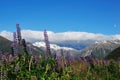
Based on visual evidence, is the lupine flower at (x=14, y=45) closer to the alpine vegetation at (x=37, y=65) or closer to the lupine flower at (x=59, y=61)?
the alpine vegetation at (x=37, y=65)

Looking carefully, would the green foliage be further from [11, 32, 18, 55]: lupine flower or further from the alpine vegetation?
[11, 32, 18, 55]: lupine flower

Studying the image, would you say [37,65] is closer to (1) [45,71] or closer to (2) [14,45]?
(1) [45,71]

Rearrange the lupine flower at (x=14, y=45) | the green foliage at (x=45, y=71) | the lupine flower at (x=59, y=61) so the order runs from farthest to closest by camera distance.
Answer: the lupine flower at (x=59, y=61) → the lupine flower at (x=14, y=45) → the green foliage at (x=45, y=71)

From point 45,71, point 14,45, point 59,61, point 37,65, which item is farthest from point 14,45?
point 59,61

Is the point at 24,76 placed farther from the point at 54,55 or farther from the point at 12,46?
the point at 54,55

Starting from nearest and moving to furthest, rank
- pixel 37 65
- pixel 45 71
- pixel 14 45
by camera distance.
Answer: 1. pixel 14 45
2. pixel 45 71
3. pixel 37 65

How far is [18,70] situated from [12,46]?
90 centimetres

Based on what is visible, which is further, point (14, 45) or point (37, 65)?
point (37, 65)

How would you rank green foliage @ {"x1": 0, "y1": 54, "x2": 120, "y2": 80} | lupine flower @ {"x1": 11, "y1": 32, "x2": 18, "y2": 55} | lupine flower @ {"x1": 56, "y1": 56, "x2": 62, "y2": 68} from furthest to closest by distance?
lupine flower @ {"x1": 56, "y1": 56, "x2": 62, "y2": 68}, lupine flower @ {"x1": 11, "y1": 32, "x2": 18, "y2": 55}, green foliage @ {"x1": 0, "y1": 54, "x2": 120, "y2": 80}

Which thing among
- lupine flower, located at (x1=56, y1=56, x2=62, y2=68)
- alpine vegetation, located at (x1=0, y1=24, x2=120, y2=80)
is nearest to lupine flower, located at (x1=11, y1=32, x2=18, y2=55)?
alpine vegetation, located at (x1=0, y1=24, x2=120, y2=80)

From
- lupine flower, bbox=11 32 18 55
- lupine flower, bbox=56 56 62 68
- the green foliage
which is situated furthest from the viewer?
lupine flower, bbox=56 56 62 68

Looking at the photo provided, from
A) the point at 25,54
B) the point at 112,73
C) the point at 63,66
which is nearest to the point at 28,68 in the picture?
the point at 25,54

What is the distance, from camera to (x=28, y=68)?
1230 centimetres

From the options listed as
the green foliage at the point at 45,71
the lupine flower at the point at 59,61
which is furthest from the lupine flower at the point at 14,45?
the lupine flower at the point at 59,61
